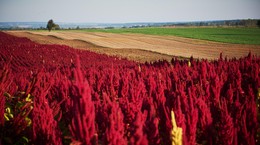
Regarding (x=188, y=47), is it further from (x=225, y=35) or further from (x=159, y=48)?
(x=225, y=35)

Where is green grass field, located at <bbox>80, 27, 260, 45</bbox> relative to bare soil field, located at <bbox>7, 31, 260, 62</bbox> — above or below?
above

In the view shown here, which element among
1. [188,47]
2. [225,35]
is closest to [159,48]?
[188,47]

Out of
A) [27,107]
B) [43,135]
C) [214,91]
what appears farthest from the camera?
[214,91]

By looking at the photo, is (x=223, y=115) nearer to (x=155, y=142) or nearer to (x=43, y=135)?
(x=155, y=142)

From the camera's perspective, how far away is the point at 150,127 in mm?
1702

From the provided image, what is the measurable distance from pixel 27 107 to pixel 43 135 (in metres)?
0.87

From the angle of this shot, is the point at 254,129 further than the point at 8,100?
No

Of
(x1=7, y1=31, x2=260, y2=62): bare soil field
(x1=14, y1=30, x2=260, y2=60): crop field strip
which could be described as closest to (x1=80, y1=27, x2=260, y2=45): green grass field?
(x1=14, y1=30, x2=260, y2=60): crop field strip

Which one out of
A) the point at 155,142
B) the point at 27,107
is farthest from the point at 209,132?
the point at 27,107

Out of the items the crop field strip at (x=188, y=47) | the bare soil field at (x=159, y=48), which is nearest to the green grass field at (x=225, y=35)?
the crop field strip at (x=188, y=47)

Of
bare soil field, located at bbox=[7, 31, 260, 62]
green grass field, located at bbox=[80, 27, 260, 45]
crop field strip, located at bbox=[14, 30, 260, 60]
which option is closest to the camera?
bare soil field, located at bbox=[7, 31, 260, 62]

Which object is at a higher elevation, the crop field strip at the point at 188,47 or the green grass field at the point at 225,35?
the green grass field at the point at 225,35

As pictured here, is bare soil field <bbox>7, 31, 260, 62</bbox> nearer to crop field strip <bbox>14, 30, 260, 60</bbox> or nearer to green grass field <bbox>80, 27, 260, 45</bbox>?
crop field strip <bbox>14, 30, 260, 60</bbox>

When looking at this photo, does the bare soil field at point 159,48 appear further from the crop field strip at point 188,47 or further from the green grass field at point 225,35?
the green grass field at point 225,35
